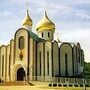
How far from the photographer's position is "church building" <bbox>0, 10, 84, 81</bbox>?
162ft

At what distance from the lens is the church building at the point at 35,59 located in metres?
49.5

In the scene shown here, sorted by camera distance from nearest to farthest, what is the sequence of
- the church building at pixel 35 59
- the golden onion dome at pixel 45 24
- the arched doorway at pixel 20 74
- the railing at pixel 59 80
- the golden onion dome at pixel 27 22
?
the railing at pixel 59 80
the church building at pixel 35 59
the arched doorway at pixel 20 74
the golden onion dome at pixel 45 24
the golden onion dome at pixel 27 22

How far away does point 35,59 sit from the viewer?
49969 millimetres

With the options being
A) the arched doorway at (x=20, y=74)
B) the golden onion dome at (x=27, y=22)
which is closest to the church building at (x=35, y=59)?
the arched doorway at (x=20, y=74)

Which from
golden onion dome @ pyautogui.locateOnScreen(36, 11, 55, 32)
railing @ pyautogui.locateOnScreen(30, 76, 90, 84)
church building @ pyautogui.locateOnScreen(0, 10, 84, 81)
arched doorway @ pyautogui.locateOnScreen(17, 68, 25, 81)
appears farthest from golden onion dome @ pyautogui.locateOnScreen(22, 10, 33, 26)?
railing @ pyautogui.locateOnScreen(30, 76, 90, 84)

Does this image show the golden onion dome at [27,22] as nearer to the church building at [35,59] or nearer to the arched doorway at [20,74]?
the church building at [35,59]

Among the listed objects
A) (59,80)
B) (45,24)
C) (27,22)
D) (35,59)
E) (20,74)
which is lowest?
(59,80)

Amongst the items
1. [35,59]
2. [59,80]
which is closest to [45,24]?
[35,59]

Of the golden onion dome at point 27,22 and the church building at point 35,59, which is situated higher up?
the golden onion dome at point 27,22

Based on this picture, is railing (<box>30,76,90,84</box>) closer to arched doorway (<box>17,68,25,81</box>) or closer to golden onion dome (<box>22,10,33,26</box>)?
arched doorway (<box>17,68,25,81</box>)

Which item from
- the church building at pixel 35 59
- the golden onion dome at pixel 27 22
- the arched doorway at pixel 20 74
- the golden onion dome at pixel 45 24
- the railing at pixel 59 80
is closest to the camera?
the railing at pixel 59 80

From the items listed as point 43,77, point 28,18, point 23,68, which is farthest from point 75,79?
point 28,18

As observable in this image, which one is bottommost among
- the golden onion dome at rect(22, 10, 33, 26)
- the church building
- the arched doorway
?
the arched doorway

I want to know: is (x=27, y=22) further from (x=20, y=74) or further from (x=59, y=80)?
(x=59, y=80)
